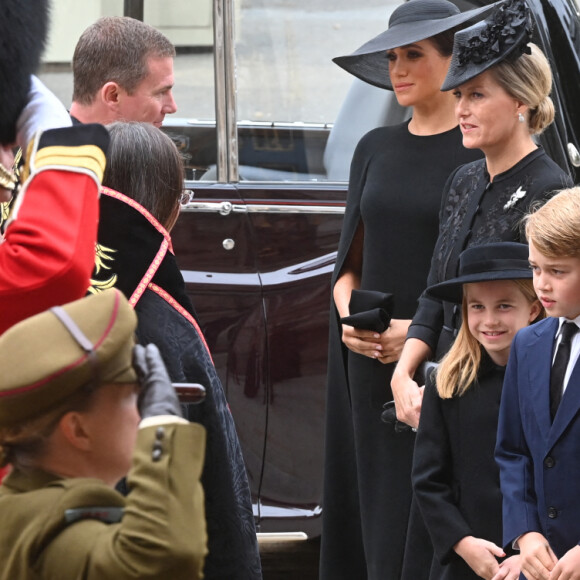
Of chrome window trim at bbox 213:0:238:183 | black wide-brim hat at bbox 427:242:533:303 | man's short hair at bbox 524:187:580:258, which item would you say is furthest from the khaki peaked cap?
chrome window trim at bbox 213:0:238:183

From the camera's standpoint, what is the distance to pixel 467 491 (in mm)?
3135

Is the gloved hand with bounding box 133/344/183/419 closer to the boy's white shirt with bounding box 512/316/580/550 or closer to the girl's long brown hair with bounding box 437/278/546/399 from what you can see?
the boy's white shirt with bounding box 512/316/580/550

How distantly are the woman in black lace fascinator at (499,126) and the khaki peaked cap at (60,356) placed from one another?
163 centimetres

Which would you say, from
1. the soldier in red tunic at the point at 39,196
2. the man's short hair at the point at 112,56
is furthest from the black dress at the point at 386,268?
the soldier in red tunic at the point at 39,196

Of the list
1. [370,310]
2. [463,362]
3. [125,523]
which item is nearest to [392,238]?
[370,310]

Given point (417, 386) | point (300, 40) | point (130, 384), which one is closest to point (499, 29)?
point (417, 386)

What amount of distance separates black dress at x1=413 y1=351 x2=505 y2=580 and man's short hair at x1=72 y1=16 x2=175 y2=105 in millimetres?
1233

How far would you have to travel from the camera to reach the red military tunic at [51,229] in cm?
211

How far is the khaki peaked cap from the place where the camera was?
1.79 metres

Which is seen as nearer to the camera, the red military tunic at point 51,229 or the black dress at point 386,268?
the red military tunic at point 51,229

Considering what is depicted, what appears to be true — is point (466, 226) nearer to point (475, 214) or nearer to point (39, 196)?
point (475, 214)

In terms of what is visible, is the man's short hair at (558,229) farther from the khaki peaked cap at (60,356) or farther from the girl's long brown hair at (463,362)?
the khaki peaked cap at (60,356)

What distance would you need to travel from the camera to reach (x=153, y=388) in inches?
71.0

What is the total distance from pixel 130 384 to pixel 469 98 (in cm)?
177
